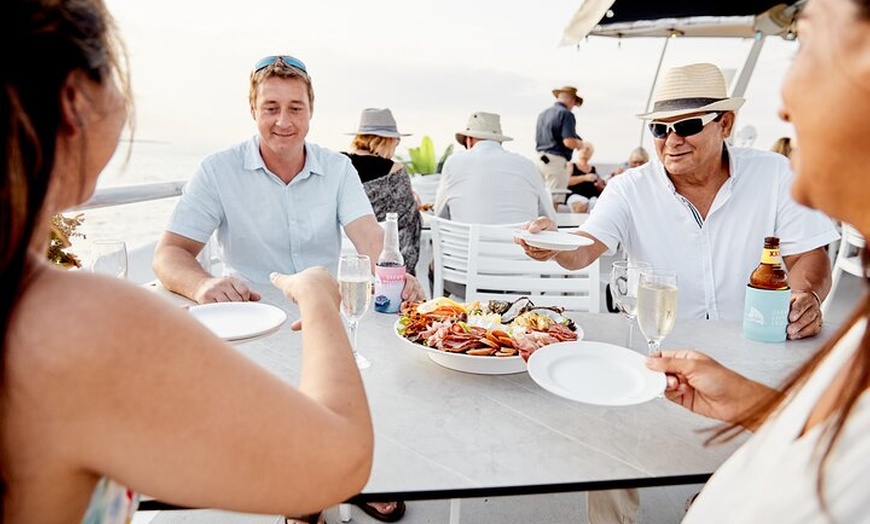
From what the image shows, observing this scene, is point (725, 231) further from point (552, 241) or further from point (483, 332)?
point (483, 332)

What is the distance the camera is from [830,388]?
646 mm

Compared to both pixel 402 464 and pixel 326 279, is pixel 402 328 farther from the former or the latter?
pixel 402 464

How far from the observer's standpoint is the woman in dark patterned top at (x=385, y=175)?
3.65m

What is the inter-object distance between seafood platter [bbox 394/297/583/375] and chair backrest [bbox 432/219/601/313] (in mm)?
680

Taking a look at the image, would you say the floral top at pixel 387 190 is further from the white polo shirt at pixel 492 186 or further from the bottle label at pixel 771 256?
the bottle label at pixel 771 256

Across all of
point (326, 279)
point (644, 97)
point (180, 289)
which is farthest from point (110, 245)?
point (644, 97)

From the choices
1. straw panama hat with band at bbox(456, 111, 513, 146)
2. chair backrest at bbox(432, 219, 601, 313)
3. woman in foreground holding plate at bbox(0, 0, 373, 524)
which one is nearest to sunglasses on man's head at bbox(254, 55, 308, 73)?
chair backrest at bbox(432, 219, 601, 313)

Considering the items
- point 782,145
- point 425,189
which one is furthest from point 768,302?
point 782,145

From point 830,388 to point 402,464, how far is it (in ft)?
2.00

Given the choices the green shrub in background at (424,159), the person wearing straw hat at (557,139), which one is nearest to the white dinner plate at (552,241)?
the person wearing straw hat at (557,139)

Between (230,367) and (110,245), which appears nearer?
(230,367)

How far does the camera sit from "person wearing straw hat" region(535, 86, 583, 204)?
6465mm

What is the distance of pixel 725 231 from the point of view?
2.18 metres

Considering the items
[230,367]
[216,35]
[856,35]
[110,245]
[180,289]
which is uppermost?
[216,35]
